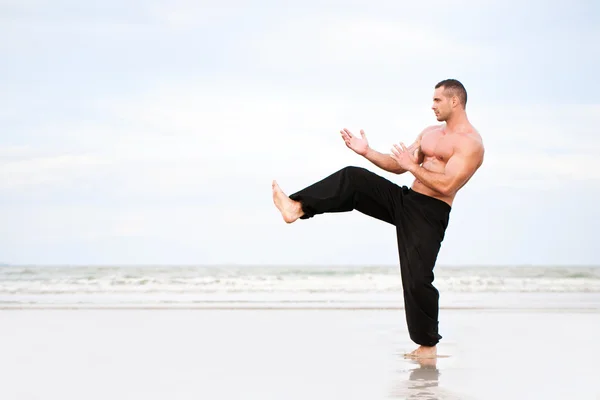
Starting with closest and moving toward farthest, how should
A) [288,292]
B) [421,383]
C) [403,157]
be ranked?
[421,383], [403,157], [288,292]

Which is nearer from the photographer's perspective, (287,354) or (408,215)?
(408,215)

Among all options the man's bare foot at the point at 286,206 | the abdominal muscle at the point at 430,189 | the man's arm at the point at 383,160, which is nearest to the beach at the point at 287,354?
the man's bare foot at the point at 286,206

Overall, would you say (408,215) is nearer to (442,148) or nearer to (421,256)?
(421,256)

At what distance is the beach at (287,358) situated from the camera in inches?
175

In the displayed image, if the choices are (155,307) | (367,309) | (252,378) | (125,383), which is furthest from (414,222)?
(155,307)

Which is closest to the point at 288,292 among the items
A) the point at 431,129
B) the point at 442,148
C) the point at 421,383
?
the point at 431,129

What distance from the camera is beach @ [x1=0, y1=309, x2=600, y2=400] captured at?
4445 mm

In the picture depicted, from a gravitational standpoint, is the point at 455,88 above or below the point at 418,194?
above

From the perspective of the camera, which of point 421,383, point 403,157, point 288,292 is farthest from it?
point 288,292

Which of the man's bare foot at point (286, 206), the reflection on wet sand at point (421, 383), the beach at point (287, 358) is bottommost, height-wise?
the reflection on wet sand at point (421, 383)

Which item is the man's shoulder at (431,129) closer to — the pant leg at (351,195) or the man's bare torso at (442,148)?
the man's bare torso at (442,148)

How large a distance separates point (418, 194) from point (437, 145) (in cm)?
39

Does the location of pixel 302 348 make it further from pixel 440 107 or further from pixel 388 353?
pixel 440 107

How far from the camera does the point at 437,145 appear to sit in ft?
18.5
